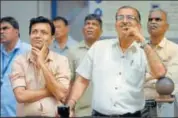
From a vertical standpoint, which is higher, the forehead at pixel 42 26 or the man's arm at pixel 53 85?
the forehead at pixel 42 26

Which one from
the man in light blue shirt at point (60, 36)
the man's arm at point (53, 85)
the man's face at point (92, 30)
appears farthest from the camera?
the man in light blue shirt at point (60, 36)

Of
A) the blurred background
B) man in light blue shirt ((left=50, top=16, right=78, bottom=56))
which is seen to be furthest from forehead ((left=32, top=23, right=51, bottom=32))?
the blurred background

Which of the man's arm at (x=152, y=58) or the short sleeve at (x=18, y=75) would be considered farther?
the short sleeve at (x=18, y=75)

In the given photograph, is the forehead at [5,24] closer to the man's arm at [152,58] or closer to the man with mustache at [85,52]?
the man with mustache at [85,52]

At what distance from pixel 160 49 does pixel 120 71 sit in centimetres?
80

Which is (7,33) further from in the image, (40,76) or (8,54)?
(40,76)

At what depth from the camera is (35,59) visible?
4.16 meters

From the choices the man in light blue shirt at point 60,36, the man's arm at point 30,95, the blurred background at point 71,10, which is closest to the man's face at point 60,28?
the man in light blue shirt at point 60,36

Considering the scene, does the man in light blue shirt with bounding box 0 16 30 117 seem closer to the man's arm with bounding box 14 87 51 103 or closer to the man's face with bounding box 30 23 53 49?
the man's face with bounding box 30 23 53 49

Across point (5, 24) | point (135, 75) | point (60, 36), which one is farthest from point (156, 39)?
point (60, 36)

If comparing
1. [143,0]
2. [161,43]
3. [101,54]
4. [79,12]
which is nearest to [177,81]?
[161,43]

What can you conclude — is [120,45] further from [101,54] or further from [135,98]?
[135,98]

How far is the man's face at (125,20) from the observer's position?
390 cm

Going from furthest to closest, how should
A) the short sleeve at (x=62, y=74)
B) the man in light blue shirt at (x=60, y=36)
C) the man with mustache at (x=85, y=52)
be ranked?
the man in light blue shirt at (x=60, y=36) < the man with mustache at (x=85, y=52) < the short sleeve at (x=62, y=74)
